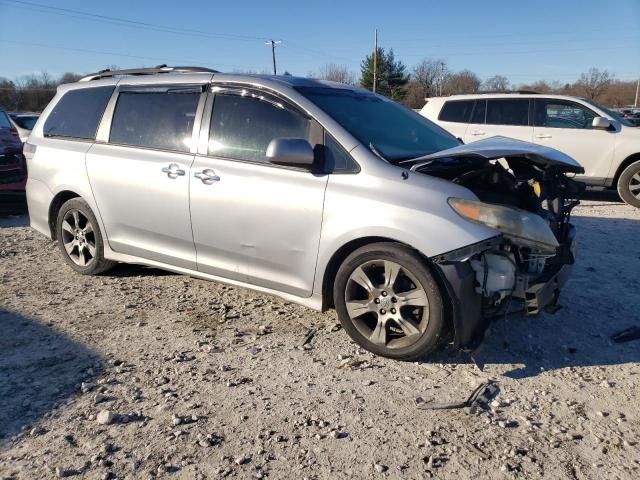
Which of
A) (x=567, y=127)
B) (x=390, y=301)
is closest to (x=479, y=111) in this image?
(x=567, y=127)

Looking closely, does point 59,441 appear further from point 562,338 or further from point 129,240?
point 562,338

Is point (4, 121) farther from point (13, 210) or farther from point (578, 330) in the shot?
point (578, 330)

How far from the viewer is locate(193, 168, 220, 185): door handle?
4025 mm

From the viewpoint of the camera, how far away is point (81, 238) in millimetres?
5168

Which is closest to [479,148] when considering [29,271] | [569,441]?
[569,441]

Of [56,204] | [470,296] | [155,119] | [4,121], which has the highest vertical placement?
[155,119]

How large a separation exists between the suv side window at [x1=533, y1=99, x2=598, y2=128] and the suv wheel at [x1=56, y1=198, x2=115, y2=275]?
7785 mm

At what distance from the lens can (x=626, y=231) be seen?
6992 mm

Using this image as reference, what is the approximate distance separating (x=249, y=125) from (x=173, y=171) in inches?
29.5

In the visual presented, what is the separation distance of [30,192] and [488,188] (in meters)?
4.64

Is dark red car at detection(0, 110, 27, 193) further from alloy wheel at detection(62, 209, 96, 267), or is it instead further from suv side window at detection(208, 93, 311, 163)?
suv side window at detection(208, 93, 311, 163)

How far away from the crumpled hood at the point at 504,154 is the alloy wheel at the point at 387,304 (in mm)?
737

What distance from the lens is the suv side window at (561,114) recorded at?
30.0ft

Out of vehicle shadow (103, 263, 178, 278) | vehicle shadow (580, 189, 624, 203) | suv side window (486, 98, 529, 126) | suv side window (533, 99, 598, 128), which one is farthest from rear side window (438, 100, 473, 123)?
vehicle shadow (103, 263, 178, 278)
